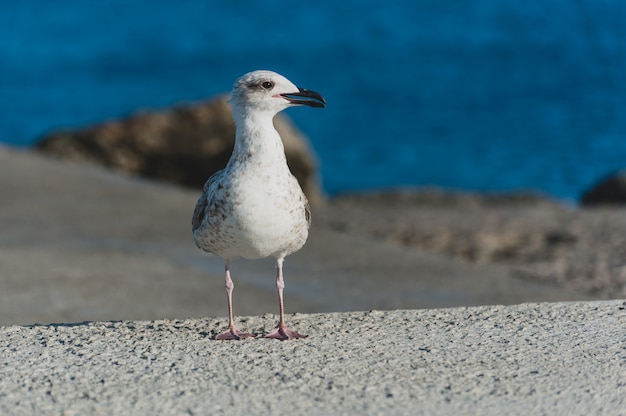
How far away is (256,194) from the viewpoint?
15.9ft

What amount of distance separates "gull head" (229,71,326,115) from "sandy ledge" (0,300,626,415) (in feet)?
3.86

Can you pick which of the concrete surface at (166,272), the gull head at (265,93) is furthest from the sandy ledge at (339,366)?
the concrete surface at (166,272)

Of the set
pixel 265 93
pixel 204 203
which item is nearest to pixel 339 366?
pixel 204 203

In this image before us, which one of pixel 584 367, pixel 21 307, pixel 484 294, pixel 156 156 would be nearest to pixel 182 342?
pixel 584 367

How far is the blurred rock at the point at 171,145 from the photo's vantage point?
51.2ft

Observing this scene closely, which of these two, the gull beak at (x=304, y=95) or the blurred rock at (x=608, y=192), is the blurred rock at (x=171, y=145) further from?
the gull beak at (x=304, y=95)

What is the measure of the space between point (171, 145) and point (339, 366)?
11.5 m

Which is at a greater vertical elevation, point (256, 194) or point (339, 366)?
point (256, 194)

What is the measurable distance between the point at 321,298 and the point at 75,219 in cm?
358

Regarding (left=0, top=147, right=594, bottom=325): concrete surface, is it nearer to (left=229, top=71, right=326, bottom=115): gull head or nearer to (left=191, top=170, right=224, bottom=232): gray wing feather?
(left=191, top=170, right=224, bottom=232): gray wing feather

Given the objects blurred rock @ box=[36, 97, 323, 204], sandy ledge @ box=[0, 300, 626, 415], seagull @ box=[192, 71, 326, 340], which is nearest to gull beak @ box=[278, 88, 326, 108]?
seagull @ box=[192, 71, 326, 340]

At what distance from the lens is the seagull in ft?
15.9

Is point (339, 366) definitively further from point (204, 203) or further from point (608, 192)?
point (608, 192)

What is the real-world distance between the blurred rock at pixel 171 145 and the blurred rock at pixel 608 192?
15.8 ft
